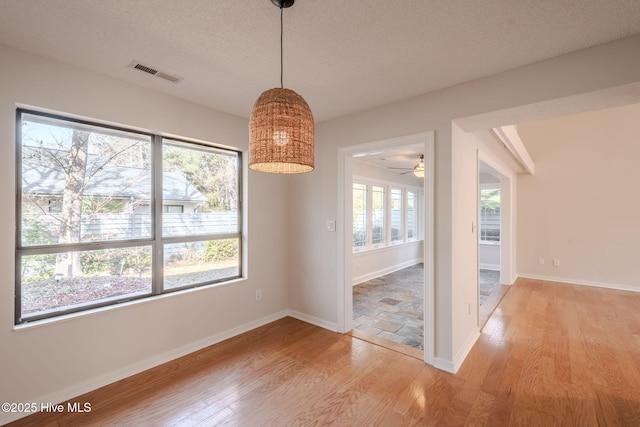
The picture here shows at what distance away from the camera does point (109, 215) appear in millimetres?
2434

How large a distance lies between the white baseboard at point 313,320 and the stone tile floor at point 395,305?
30cm

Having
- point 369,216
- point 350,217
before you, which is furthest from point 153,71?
point 369,216

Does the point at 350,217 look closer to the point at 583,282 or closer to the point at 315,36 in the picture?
the point at 315,36

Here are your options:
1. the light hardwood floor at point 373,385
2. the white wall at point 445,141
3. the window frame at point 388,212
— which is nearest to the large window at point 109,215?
the light hardwood floor at point 373,385

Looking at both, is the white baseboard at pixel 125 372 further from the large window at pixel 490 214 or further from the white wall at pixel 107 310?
the large window at pixel 490 214

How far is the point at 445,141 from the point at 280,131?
182 cm

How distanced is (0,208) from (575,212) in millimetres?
8489

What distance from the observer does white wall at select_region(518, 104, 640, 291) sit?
5188mm

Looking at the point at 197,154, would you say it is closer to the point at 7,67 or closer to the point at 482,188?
the point at 7,67

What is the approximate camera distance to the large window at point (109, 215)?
2.09m

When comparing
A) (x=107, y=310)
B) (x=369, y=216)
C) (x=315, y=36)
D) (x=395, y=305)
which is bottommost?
(x=395, y=305)

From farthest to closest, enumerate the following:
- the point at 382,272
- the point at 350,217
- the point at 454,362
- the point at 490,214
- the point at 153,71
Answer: the point at 490,214
the point at 382,272
the point at 350,217
the point at 454,362
the point at 153,71

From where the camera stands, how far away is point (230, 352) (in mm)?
2814

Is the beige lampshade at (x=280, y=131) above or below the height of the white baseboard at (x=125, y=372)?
above
